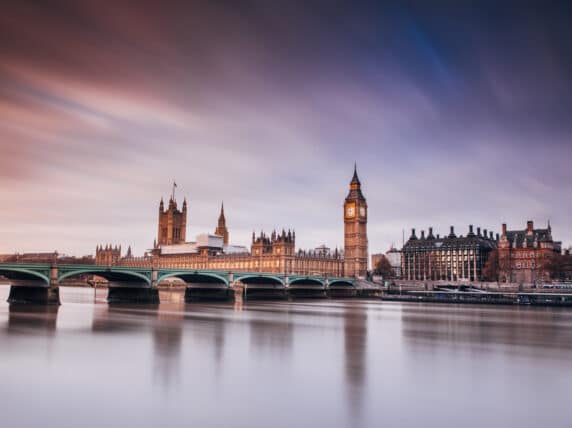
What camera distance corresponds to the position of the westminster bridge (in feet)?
164

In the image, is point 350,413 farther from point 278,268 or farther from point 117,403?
point 278,268

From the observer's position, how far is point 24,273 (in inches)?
1967

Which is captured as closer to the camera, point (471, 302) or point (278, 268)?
point (471, 302)

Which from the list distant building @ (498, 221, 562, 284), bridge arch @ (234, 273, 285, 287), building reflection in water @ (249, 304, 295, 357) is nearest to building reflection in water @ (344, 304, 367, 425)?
building reflection in water @ (249, 304, 295, 357)

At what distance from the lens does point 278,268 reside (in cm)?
10969

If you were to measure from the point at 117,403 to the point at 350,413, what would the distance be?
5766mm

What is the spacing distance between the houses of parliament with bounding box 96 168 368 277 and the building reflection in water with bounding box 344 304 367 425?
72472 millimetres

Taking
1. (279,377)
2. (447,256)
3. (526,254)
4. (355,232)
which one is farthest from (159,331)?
(355,232)

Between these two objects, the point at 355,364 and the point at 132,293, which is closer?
the point at 355,364

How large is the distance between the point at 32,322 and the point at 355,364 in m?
22.0

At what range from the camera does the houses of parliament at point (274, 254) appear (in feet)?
366

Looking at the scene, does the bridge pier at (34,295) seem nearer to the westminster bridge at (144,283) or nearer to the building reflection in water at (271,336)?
the westminster bridge at (144,283)

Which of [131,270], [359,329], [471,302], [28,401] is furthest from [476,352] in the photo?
[471,302]

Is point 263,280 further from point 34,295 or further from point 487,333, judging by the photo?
point 487,333
